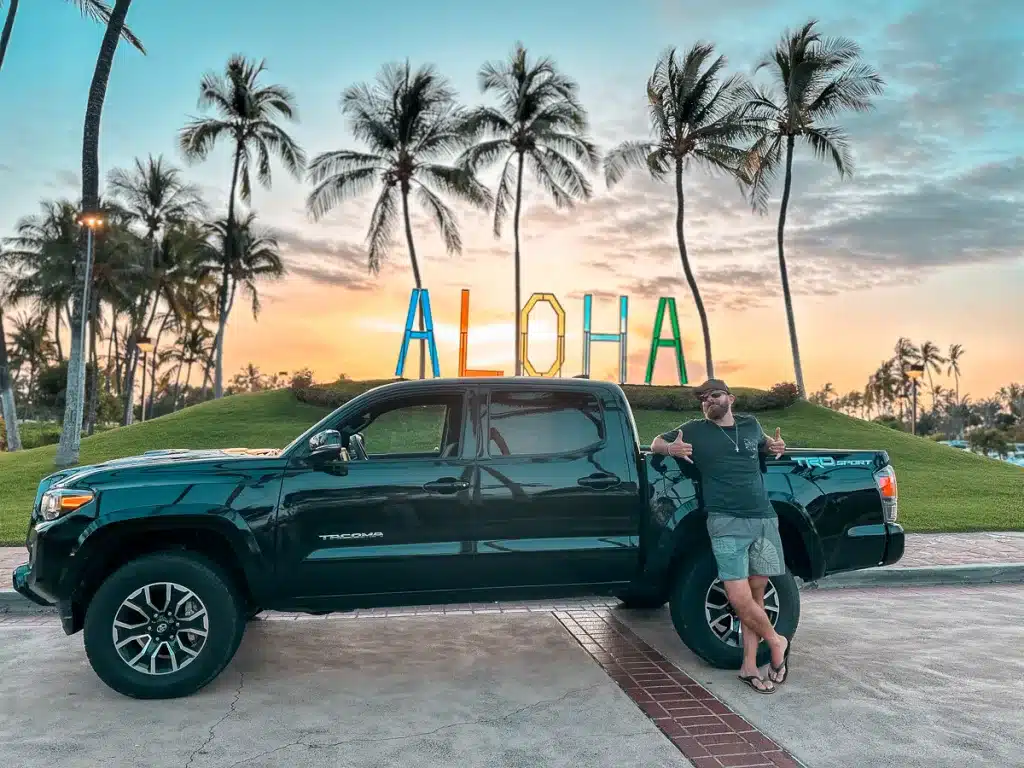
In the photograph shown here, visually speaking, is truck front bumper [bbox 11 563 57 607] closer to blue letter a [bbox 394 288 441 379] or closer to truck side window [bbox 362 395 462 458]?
truck side window [bbox 362 395 462 458]

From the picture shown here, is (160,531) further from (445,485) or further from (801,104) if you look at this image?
(801,104)

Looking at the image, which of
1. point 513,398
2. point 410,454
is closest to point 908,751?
point 513,398

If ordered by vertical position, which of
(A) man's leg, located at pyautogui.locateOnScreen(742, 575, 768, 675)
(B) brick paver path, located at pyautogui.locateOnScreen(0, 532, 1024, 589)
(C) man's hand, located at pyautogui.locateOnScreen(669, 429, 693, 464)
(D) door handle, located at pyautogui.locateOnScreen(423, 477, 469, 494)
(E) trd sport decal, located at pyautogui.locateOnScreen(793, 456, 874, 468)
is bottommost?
(B) brick paver path, located at pyautogui.locateOnScreen(0, 532, 1024, 589)

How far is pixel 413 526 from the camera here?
5.37 meters

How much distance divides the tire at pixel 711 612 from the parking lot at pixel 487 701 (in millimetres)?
152

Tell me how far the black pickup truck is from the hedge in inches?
896

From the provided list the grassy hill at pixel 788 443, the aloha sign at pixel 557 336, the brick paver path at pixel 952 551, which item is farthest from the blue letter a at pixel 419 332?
the brick paver path at pixel 952 551

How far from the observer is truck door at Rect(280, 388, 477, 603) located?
5.29 m

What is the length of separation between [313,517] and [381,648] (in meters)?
1.53

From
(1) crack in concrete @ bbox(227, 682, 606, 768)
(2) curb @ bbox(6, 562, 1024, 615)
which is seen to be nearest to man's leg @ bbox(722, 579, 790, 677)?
(1) crack in concrete @ bbox(227, 682, 606, 768)

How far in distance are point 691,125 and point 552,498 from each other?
3027cm

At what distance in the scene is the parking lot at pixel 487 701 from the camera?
4270mm

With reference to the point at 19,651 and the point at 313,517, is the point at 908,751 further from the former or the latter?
the point at 19,651

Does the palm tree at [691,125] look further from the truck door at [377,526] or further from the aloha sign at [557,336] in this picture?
the truck door at [377,526]
